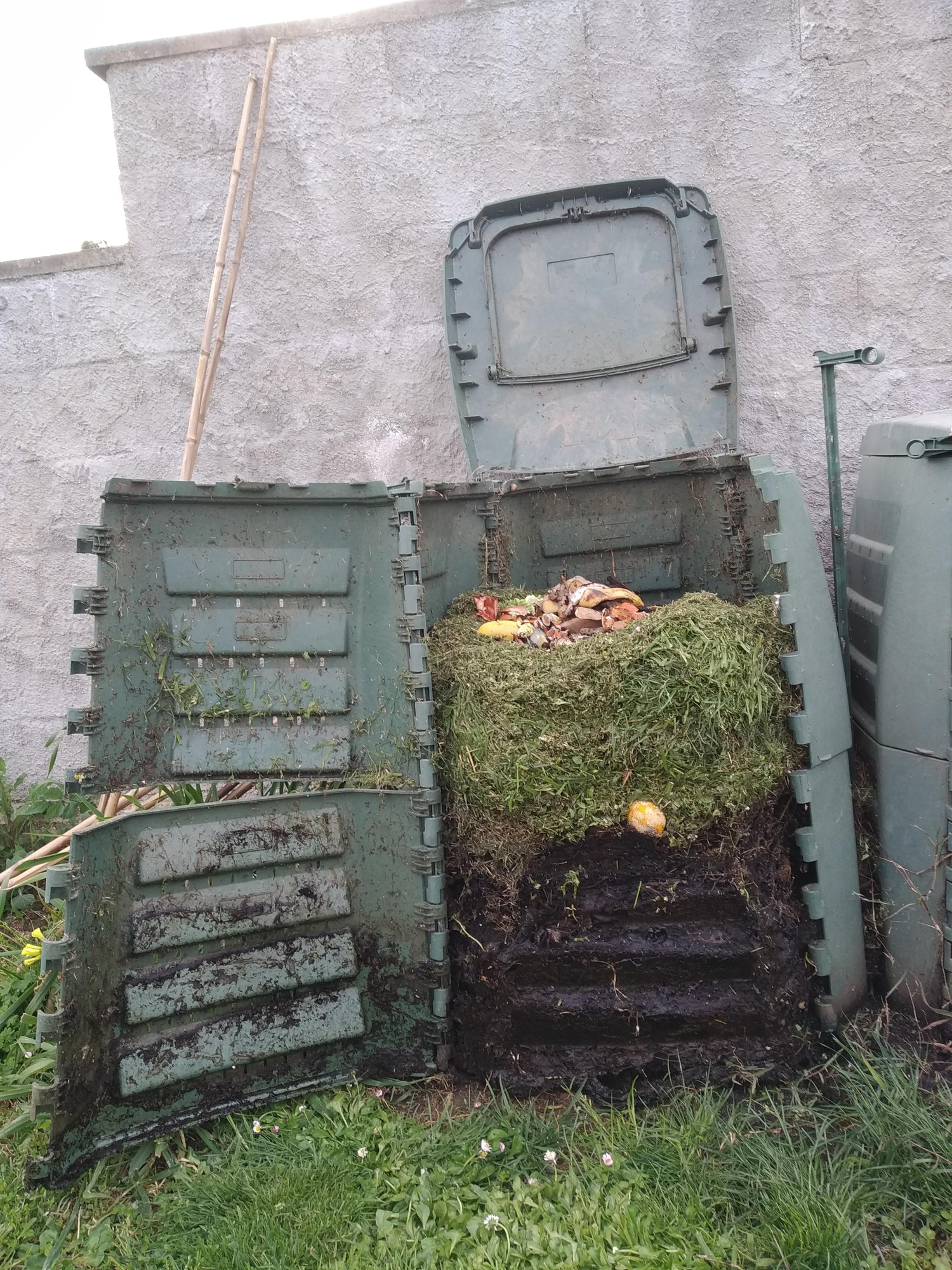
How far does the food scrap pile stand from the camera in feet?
9.88

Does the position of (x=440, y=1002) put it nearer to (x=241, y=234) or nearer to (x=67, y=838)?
(x=67, y=838)

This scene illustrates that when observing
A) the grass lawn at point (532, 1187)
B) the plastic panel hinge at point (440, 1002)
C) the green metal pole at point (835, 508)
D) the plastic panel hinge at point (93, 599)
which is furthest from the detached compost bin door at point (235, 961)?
the green metal pole at point (835, 508)

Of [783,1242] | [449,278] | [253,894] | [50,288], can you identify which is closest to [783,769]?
[783,1242]

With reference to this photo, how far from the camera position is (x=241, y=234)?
3.93m

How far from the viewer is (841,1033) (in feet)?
8.57

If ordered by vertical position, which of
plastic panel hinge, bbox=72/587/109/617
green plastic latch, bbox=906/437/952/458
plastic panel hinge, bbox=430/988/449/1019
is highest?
green plastic latch, bbox=906/437/952/458

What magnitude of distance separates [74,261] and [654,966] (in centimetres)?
426

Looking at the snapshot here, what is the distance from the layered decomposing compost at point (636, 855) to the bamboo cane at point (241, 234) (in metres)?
2.07

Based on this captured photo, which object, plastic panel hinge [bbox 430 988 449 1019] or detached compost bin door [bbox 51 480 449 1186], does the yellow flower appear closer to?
detached compost bin door [bbox 51 480 449 1186]

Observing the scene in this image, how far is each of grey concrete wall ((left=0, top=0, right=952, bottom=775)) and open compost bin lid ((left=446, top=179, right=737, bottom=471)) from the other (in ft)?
1.20

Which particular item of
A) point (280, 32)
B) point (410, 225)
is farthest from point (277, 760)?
point (280, 32)

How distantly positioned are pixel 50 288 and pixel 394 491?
2900mm

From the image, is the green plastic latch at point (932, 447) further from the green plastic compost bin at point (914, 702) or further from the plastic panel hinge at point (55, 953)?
the plastic panel hinge at point (55, 953)

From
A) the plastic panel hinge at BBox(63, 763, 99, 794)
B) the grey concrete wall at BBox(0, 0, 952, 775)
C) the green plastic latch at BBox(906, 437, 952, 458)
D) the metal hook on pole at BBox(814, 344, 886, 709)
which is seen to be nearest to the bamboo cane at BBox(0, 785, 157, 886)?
the plastic panel hinge at BBox(63, 763, 99, 794)
